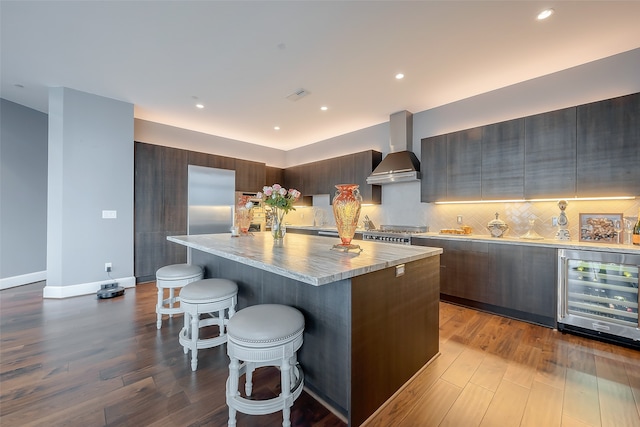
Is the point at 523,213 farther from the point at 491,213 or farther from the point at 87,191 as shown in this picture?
the point at 87,191

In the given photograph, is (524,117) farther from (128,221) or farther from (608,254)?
(128,221)

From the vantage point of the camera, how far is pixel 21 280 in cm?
404

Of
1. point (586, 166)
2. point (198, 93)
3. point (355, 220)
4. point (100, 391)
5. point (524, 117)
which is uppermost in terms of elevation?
point (198, 93)

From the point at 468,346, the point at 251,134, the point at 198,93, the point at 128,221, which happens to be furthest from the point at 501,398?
the point at 251,134

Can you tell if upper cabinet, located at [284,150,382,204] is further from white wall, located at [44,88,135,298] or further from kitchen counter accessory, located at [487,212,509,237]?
white wall, located at [44,88,135,298]

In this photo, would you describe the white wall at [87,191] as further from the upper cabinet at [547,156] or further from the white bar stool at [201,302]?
the upper cabinet at [547,156]

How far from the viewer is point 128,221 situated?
3.96 m

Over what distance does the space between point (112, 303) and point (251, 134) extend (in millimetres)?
3896

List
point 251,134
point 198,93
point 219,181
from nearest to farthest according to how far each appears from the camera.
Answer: point 198,93, point 219,181, point 251,134

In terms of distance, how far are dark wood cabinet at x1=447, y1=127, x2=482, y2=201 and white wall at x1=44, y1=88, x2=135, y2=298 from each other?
193 inches

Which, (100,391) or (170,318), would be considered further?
(170,318)

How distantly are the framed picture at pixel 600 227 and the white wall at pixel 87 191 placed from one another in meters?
6.10

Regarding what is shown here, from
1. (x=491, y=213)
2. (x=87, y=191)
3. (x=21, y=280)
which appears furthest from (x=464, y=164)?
(x=21, y=280)

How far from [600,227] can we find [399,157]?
2.47 m
